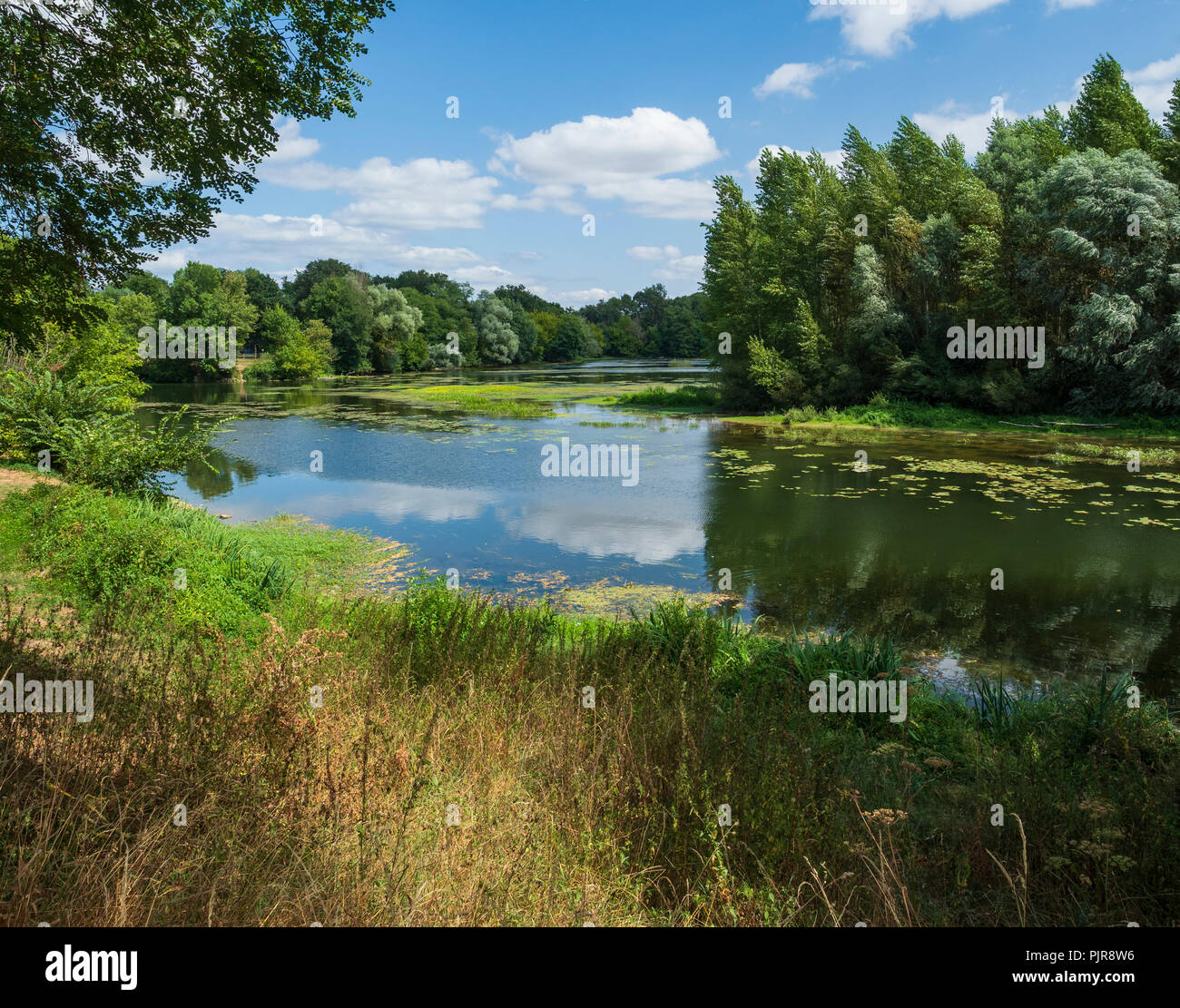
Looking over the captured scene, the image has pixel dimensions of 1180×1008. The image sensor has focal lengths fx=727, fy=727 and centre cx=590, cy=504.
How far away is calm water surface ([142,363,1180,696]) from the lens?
30.6 ft

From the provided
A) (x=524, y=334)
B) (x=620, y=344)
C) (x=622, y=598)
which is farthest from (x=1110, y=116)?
(x=620, y=344)

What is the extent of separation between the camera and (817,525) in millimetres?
14258

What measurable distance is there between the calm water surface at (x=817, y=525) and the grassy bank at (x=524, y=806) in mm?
3766

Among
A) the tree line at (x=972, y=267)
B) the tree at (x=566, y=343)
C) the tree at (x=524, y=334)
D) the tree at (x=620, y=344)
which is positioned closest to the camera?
the tree line at (x=972, y=267)

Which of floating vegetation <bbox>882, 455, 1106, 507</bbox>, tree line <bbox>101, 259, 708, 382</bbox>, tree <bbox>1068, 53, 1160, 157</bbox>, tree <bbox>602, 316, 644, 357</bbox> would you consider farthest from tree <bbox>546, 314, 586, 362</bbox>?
floating vegetation <bbox>882, 455, 1106, 507</bbox>

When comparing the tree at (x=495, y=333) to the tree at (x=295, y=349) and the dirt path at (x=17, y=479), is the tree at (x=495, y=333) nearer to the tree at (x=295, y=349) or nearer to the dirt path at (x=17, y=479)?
the tree at (x=295, y=349)

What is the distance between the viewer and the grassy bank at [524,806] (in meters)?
2.76

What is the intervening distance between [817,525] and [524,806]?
11.9 meters

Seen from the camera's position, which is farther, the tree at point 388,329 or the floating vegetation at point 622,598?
the tree at point 388,329

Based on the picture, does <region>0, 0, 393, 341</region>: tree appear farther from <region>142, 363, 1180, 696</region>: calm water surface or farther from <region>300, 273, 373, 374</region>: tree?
<region>300, 273, 373, 374</region>: tree

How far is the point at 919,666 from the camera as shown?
784 centimetres

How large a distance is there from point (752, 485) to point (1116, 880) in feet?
50.2

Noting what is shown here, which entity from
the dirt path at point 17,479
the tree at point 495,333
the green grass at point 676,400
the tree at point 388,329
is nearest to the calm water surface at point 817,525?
the dirt path at point 17,479

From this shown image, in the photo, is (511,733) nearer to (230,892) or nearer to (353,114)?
(230,892)
